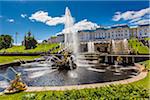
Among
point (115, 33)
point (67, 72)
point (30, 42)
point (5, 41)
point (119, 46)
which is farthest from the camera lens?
point (115, 33)

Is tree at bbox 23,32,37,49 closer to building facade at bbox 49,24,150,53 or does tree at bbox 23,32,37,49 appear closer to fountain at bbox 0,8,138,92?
building facade at bbox 49,24,150,53

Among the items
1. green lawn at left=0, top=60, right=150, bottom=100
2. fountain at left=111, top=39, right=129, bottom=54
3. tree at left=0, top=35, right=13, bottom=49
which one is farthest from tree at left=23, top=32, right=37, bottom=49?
green lawn at left=0, top=60, right=150, bottom=100

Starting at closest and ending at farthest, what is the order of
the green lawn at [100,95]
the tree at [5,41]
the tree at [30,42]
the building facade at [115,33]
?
the green lawn at [100,95]
the tree at [30,42]
the tree at [5,41]
the building facade at [115,33]

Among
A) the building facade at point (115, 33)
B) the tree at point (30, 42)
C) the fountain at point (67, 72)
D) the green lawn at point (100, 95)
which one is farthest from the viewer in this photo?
the building facade at point (115, 33)

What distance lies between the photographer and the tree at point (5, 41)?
2148 inches

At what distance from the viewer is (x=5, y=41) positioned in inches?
2221

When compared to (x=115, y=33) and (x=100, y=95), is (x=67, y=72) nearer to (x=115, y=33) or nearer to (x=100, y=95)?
(x=100, y=95)


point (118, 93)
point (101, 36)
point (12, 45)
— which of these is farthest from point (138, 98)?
point (101, 36)

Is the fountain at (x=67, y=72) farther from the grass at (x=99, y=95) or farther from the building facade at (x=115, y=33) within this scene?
the building facade at (x=115, y=33)

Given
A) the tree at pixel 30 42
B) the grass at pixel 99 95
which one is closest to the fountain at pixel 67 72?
the grass at pixel 99 95

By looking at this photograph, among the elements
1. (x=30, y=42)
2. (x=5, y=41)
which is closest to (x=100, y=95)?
(x=30, y=42)

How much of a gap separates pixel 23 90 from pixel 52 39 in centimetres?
7152

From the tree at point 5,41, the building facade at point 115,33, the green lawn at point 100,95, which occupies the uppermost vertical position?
the building facade at point 115,33

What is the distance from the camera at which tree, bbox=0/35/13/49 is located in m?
54.6
